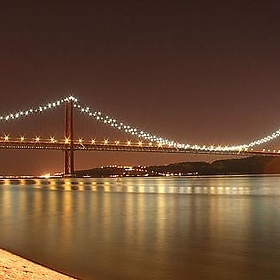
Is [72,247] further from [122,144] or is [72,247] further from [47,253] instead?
[122,144]

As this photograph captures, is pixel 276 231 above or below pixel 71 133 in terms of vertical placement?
below

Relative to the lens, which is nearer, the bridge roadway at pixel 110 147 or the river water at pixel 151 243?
the river water at pixel 151 243

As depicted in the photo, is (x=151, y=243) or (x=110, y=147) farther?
(x=110, y=147)

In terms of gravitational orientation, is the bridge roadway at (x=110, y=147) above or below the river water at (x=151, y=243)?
above

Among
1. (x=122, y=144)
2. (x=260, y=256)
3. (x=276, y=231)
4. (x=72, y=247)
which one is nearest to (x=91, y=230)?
(x=72, y=247)

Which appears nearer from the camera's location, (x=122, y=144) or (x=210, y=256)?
(x=210, y=256)

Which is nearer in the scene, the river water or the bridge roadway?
the river water

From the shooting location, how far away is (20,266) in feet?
24.9

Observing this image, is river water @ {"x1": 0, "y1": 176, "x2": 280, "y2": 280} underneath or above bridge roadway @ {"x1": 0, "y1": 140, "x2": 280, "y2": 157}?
underneath

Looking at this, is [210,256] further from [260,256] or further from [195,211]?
[195,211]

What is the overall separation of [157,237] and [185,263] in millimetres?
3265

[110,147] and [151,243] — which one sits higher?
[110,147]

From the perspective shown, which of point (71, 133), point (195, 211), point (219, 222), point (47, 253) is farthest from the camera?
point (71, 133)

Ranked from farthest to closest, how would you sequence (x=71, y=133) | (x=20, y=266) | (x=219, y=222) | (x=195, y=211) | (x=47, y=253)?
1. (x=71, y=133)
2. (x=195, y=211)
3. (x=219, y=222)
4. (x=47, y=253)
5. (x=20, y=266)
